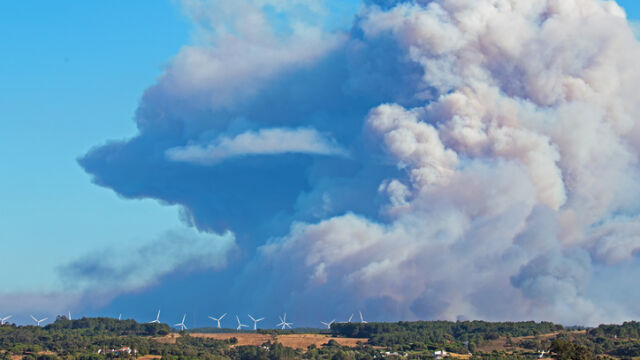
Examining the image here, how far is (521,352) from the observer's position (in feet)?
390

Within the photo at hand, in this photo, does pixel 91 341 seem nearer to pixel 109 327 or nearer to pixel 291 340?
pixel 109 327

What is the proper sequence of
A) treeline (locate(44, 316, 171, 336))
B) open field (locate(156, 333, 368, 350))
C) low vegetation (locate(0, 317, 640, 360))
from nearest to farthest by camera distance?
low vegetation (locate(0, 317, 640, 360)) → open field (locate(156, 333, 368, 350)) → treeline (locate(44, 316, 171, 336))

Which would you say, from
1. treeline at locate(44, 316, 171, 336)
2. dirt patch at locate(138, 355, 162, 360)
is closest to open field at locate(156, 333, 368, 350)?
treeline at locate(44, 316, 171, 336)

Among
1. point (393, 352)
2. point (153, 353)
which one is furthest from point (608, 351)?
point (153, 353)

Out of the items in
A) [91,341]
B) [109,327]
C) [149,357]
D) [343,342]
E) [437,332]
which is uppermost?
[109,327]

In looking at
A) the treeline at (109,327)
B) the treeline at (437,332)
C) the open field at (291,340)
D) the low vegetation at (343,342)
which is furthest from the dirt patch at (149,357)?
the treeline at (437,332)

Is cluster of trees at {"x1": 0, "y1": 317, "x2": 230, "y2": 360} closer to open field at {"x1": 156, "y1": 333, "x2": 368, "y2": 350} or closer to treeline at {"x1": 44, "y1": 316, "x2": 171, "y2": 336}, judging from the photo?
treeline at {"x1": 44, "y1": 316, "x2": 171, "y2": 336}

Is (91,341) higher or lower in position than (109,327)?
lower

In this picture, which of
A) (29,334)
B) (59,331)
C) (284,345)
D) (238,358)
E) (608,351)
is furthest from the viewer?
(59,331)

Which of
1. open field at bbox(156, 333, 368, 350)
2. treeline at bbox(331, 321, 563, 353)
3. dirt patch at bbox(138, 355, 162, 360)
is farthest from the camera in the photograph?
open field at bbox(156, 333, 368, 350)

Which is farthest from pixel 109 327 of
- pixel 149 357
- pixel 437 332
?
pixel 437 332

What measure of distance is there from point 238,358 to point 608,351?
144 feet

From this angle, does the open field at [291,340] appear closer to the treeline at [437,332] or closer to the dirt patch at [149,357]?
the treeline at [437,332]

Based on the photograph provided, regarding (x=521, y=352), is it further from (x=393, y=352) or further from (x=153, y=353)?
(x=153, y=353)
